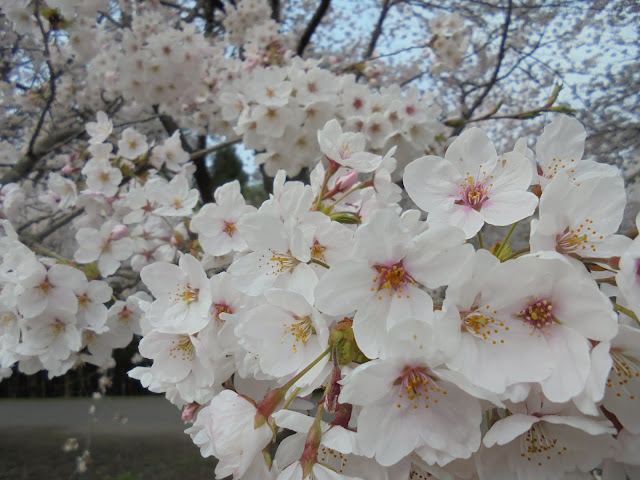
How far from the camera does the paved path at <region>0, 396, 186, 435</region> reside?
6383 millimetres

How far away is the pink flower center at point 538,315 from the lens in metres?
0.66

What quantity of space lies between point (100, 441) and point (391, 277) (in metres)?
6.63

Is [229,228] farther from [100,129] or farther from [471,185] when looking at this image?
[100,129]

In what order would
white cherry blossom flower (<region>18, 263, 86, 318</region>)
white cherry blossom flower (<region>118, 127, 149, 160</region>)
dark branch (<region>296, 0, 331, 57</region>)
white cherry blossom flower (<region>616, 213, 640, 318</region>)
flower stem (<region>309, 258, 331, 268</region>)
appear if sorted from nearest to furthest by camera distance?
1. white cherry blossom flower (<region>616, 213, 640, 318</region>)
2. flower stem (<region>309, 258, 331, 268</region>)
3. white cherry blossom flower (<region>18, 263, 86, 318</region>)
4. white cherry blossom flower (<region>118, 127, 149, 160</region>)
5. dark branch (<region>296, 0, 331, 57</region>)

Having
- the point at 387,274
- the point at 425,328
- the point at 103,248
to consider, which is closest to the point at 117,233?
the point at 103,248

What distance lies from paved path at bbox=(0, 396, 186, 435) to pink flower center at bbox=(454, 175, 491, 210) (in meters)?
6.30

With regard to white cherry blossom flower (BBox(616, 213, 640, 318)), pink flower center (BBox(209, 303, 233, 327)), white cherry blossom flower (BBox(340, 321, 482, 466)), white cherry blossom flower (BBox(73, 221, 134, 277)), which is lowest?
white cherry blossom flower (BBox(73, 221, 134, 277))

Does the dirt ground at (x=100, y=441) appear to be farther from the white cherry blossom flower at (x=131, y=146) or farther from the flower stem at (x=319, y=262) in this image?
the flower stem at (x=319, y=262)

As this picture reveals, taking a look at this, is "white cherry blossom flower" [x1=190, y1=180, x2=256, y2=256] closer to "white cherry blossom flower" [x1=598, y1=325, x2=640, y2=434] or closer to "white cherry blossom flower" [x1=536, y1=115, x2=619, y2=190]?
"white cherry blossom flower" [x1=536, y1=115, x2=619, y2=190]

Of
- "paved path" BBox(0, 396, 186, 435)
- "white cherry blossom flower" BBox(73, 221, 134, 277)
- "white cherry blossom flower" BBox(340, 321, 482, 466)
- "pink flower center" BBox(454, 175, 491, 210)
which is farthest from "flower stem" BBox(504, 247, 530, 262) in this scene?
"paved path" BBox(0, 396, 186, 435)

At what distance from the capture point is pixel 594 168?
77 cm

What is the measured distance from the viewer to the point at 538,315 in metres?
0.67

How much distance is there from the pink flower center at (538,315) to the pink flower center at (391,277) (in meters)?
0.17

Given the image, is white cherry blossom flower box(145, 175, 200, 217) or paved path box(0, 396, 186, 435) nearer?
white cherry blossom flower box(145, 175, 200, 217)
